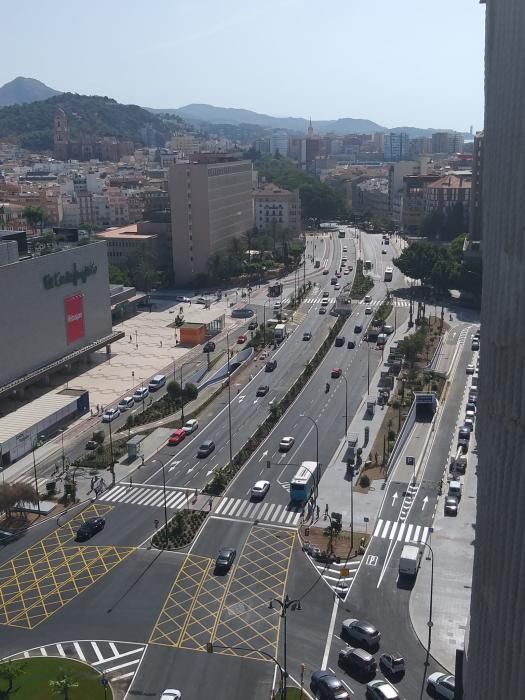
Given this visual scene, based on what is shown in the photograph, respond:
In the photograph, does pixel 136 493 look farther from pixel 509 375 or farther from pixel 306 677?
pixel 509 375

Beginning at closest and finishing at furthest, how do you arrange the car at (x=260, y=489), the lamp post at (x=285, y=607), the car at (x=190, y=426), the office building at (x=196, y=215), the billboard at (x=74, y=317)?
1. the lamp post at (x=285, y=607)
2. the car at (x=260, y=489)
3. the car at (x=190, y=426)
4. the billboard at (x=74, y=317)
5. the office building at (x=196, y=215)

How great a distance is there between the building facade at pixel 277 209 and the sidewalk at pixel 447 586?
87.1m

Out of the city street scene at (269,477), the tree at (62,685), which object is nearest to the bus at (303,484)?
the city street scene at (269,477)

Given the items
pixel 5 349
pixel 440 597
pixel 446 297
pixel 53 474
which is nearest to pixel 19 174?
pixel 446 297

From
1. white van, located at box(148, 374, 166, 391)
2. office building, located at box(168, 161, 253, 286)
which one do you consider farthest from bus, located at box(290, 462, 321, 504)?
office building, located at box(168, 161, 253, 286)

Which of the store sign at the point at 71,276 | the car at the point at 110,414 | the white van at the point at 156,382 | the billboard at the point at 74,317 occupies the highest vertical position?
the store sign at the point at 71,276

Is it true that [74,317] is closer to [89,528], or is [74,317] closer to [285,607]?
[89,528]

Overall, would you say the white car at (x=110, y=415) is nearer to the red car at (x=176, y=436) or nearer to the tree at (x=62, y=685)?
the red car at (x=176, y=436)

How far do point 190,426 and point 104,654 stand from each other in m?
20.3

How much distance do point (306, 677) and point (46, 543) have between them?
13.8 meters

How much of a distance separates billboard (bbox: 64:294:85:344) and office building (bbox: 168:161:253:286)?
33665 millimetres

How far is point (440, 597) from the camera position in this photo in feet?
94.0

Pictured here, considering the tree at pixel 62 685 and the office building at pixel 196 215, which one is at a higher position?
the office building at pixel 196 215

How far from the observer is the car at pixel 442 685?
2345 cm
